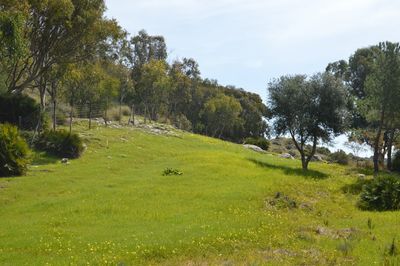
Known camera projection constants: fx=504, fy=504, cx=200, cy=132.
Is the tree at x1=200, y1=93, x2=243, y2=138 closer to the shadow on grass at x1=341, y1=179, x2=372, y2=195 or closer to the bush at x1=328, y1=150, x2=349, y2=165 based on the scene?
the bush at x1=328, y1=150, x2=349, y2=165

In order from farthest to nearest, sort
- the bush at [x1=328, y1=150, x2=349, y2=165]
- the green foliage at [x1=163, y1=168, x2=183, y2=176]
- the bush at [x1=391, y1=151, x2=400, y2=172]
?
the bush at [x1=328, y1=150, x2=349, y2=165] < the bush at [x1=391, y1=151, x2=400, y2=172] < the green foliage at [x1=163, y1=168, x2=183, y2=176]

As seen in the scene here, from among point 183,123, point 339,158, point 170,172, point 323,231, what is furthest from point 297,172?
point 183,123

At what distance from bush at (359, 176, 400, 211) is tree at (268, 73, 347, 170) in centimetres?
1518

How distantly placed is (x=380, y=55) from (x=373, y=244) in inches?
1117

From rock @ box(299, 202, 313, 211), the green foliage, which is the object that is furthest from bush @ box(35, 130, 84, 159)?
rock @ box(299, 202, 313, 211)

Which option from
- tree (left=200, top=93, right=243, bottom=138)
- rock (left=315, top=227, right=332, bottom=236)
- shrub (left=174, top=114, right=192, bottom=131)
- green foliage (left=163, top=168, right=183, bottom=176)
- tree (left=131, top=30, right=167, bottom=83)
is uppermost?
tree (left=131, top=30, right=167, bottom=83)

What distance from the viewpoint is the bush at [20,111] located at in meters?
45.2

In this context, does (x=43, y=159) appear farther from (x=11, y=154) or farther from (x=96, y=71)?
(x=96, y=71)

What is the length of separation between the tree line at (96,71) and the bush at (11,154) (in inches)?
178

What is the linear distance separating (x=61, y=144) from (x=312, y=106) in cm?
2050

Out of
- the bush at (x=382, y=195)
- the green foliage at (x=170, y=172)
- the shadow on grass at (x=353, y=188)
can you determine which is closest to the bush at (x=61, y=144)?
the green foliage at (x=170, y=172)

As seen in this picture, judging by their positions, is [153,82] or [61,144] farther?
[153,82]

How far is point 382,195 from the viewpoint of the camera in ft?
81.1

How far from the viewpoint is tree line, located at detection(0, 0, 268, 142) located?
34.3m
